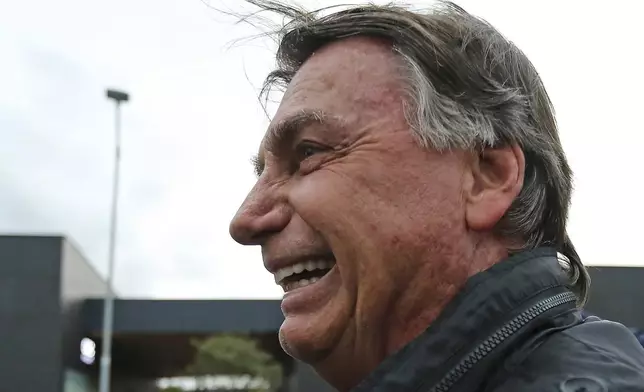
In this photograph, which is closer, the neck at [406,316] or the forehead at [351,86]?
the neck at [406,316]

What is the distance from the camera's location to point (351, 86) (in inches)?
62.8

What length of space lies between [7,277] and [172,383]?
1490cm

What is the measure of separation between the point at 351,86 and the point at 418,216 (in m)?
0.31

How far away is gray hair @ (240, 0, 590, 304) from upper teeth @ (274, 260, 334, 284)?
30 centimetres

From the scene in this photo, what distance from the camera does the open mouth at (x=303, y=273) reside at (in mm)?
1528

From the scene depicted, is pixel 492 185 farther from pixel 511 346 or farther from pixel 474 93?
pixel 511 346

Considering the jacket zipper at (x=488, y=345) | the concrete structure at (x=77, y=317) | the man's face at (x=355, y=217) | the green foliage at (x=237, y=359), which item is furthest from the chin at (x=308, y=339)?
the green foliage at (x=237, y=359)

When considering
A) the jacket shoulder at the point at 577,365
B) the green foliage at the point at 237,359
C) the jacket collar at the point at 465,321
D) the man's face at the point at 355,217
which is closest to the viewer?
the jacket shoulder at the point at 577,365

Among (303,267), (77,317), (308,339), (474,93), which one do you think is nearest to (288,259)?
(303,267)

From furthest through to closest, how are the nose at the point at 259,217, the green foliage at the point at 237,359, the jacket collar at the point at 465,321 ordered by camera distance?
the green foliage at the point at 237,359, the nose at the point at 259,217, the jacket collar at the point at 465,321

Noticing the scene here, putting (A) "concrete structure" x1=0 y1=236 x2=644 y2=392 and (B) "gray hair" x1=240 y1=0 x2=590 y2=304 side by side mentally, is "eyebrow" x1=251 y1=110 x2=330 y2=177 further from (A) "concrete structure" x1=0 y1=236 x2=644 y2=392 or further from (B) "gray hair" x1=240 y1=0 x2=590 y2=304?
(A) "concrete structure" x1=0 y1=236 x2=644 y2=392

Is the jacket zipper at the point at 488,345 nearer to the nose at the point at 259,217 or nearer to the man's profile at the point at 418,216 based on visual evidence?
the man's profile at the point at 418,216

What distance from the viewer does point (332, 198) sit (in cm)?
150

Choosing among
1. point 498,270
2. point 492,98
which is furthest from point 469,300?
point 492,98
